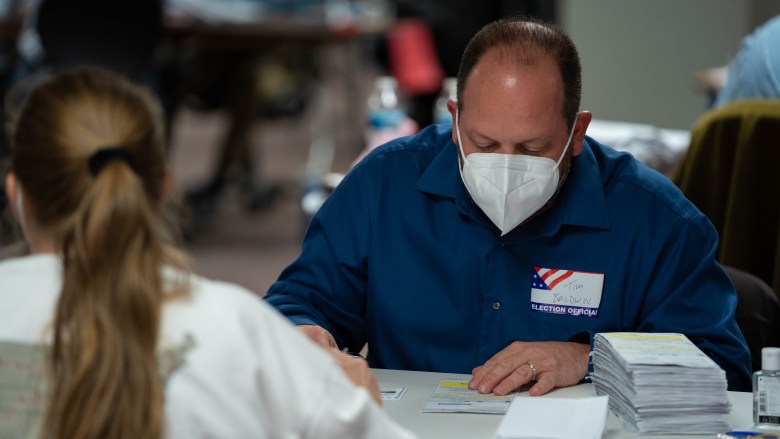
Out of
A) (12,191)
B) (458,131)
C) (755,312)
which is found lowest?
(755,312)

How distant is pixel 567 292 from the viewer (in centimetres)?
209

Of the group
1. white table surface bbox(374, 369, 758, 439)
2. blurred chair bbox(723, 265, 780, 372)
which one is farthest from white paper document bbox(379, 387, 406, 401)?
blurred chair bbox(723, 265, 780, 372)

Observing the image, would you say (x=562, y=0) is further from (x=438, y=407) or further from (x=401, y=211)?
(x=438, y=407)

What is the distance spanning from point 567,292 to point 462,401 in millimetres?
367

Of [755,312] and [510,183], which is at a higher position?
[510,183]

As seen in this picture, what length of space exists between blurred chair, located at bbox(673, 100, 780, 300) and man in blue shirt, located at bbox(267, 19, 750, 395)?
57cm

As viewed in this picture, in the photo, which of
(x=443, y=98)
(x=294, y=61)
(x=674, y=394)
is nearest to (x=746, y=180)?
(x=674, y=394)

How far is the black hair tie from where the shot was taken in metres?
1.29

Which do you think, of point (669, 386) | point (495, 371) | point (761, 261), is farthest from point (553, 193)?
point (761, 261)

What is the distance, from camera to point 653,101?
17.7 feet

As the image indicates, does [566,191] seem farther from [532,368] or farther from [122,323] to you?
[122,323]

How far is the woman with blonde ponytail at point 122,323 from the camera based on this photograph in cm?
126

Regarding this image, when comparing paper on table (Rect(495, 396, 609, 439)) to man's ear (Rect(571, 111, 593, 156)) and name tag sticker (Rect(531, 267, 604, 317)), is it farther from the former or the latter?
man's ear (Rect(571, 111, 593, 156))

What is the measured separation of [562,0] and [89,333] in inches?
181
